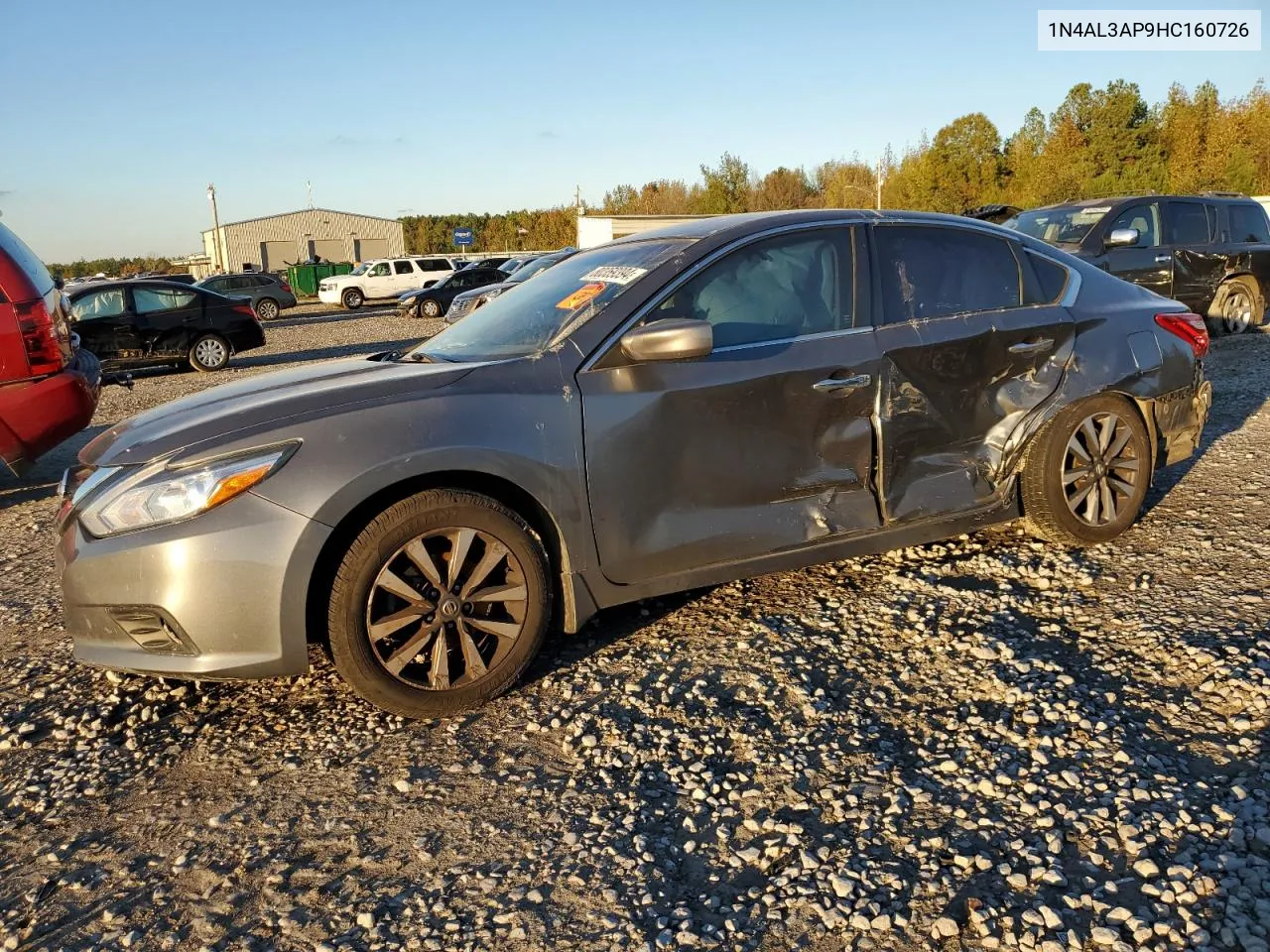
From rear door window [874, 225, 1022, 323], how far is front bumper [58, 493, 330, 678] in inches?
98.7

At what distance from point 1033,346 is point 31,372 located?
588cm

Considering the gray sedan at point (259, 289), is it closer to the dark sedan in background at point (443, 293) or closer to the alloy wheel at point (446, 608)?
the dark sedan in background at point (443, 293)

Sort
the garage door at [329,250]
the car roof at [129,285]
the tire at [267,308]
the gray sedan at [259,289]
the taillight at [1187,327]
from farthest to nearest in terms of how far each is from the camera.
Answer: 1. the garage door at [329,250]
2. the tire at [267,308]
3. the gray sedan at [259,289]
4. the car roof at [129,285]
5. the taillight at [1187,327]

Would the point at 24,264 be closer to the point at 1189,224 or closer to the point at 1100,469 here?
the point at 1100,469

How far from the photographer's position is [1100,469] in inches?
173

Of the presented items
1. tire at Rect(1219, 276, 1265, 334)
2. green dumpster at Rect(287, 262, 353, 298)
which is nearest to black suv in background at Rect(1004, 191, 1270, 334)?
tire at Rect(1219, 276, 1265, 334)

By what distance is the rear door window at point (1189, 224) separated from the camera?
1055 cm

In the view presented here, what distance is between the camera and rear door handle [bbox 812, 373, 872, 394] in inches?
145

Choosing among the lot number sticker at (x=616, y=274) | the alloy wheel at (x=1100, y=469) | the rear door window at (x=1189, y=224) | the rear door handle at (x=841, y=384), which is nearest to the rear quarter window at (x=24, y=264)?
the lot number sticker at (x=616, y=274)

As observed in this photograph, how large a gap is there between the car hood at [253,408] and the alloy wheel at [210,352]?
13.0 m

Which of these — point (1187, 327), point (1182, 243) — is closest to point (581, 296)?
point (1187, 327)

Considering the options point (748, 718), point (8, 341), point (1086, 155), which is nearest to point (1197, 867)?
point (748, 718)

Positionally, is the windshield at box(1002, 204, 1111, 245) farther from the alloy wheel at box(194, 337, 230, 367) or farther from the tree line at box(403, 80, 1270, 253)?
the tree line at box(403, 80, 1270, 253)

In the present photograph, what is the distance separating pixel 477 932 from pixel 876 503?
2.34m
